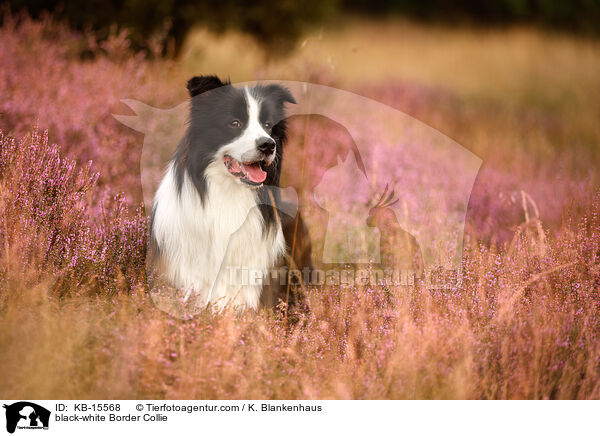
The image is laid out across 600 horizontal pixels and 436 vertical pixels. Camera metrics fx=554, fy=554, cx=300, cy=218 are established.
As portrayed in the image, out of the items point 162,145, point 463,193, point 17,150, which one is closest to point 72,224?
point 17,150

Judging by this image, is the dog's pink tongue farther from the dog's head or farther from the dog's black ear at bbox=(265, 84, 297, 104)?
the dog's black ear at bbox=(265, 84, 297, 104)

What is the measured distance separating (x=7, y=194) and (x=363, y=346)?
2.40 meters

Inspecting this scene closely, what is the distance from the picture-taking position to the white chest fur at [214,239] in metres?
3.58

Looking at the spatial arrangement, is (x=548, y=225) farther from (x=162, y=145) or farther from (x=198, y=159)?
(x=162, y=145)

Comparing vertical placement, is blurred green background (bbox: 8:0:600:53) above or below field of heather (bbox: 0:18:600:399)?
above

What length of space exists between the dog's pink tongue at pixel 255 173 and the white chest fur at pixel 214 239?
5.7 inches

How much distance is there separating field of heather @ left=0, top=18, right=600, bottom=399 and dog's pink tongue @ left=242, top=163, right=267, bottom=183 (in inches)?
33.4

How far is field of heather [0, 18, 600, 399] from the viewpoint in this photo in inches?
111

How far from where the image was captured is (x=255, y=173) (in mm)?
3482
